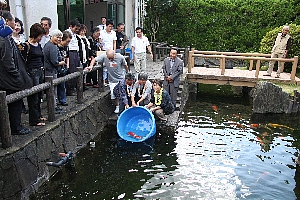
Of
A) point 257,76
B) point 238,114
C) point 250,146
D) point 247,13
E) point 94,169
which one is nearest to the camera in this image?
point 94,169

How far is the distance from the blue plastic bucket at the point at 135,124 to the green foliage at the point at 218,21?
35.9 ft

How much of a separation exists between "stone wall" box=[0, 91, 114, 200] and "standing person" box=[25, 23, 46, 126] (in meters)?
0.33

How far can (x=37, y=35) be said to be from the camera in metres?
4.77

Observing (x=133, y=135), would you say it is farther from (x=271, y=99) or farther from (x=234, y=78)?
(x=234, y=78)

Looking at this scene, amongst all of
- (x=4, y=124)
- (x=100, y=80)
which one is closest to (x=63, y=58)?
(x=100, y=80)

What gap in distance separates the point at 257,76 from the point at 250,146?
14.4 feet

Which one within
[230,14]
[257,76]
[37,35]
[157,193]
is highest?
[230,14]

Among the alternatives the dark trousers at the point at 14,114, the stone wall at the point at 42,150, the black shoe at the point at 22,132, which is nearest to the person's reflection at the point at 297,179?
the stone wall at the point at 42,150

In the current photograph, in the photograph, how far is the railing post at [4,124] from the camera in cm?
388

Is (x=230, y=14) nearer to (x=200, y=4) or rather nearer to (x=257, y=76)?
(x=200, y=4)

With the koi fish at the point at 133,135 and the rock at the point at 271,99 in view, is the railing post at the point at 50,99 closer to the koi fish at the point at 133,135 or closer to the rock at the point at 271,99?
the koi fish at the point at 133,135

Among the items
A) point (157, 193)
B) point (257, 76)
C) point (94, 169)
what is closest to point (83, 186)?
point (94, 169)

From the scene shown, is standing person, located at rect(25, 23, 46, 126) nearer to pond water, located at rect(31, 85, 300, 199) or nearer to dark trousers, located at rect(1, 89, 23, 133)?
dark trousers, located at rect(1, 89, 23, 133)

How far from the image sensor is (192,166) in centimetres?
568
